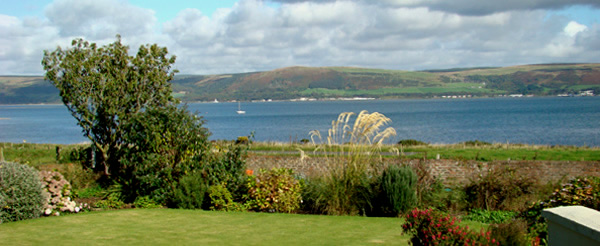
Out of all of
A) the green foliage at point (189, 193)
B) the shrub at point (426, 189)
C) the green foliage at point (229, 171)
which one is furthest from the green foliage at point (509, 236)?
the green foliage at point (189, 193)

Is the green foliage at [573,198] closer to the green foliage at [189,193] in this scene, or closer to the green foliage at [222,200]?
the green foliage at [222,200]

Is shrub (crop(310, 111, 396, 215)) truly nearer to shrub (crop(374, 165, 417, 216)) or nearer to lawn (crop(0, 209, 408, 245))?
shrub (crop(374, 165, 417, 216))

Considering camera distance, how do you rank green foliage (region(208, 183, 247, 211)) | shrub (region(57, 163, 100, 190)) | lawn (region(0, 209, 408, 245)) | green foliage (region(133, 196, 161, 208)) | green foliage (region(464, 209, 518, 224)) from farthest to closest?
shrub (region(57, 163, 100, 190)) → green foliage (region(133, 196, 161, 208)) → green foliage (region(208, 183, 247, 211)) → green foliage (region(464, 209, 518, 224)) → lawn (region(0, 209, 408, 245))

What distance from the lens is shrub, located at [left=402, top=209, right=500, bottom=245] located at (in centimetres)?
595

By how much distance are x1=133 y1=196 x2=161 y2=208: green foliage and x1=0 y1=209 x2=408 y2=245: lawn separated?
1028 mm

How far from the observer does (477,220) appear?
446 inches

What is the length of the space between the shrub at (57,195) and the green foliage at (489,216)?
8.75 m

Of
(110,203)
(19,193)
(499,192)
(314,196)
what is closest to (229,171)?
(314,196)

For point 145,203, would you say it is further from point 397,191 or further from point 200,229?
point 397,191

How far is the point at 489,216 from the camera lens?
38.3 feet

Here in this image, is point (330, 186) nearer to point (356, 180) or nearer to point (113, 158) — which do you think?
point (356, 180)

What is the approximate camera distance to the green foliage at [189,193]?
12.6 meters

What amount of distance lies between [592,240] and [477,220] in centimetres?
677

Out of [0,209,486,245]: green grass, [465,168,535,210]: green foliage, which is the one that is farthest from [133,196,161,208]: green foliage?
[465,168,535,210]: green foliage
